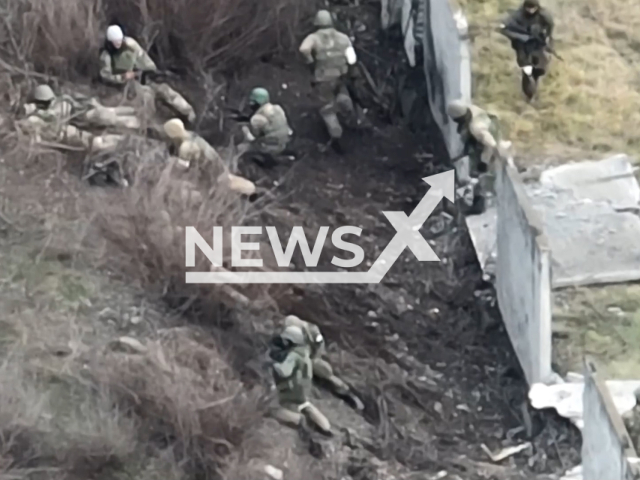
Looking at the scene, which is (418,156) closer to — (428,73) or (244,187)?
(428,73)

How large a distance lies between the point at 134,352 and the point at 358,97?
14.1 feet

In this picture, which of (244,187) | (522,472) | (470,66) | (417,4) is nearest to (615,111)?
(470,66)

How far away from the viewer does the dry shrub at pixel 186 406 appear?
7.98 m

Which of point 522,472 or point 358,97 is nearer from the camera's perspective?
point 522,472

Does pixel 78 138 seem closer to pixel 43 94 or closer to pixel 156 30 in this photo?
pixel 43 94

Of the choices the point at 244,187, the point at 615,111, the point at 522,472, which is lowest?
the point at 522,472

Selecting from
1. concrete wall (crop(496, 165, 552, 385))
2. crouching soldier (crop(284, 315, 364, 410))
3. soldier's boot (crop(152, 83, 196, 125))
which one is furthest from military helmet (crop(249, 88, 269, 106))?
crouching soldier (crop(284, 315, 364, 410))

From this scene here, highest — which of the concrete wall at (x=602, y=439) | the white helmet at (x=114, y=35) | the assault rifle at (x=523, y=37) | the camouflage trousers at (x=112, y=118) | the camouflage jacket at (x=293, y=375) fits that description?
the assault rifle at (x=523, y=37)

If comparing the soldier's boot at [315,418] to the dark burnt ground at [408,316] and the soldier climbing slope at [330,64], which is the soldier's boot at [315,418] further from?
the soldier climbing slope at [330,64]

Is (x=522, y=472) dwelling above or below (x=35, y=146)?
below

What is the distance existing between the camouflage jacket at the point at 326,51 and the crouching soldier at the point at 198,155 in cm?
124

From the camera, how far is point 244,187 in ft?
34.0

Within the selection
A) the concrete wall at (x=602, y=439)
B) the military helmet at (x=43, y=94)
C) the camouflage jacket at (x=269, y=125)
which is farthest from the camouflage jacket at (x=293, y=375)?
the military helmet at (x=43, y=94)
